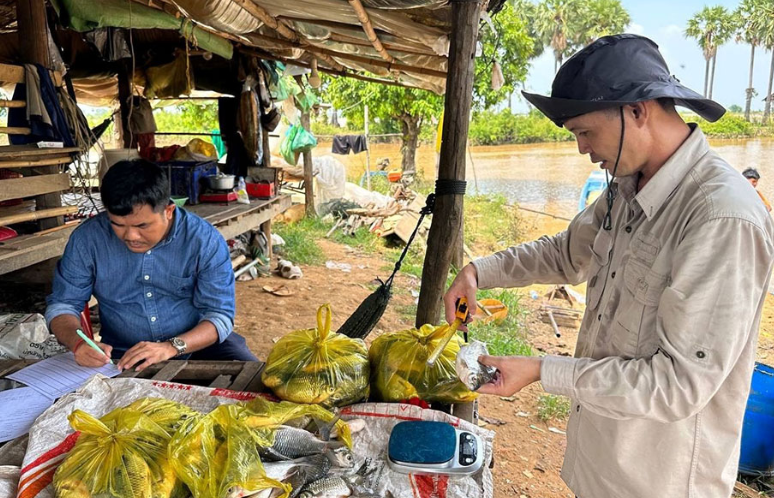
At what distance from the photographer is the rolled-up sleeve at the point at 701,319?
3.63 ft

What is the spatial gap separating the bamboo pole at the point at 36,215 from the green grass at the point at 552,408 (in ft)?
13.8

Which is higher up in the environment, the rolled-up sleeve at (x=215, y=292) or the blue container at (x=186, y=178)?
the blue container at (x=186, y=178)

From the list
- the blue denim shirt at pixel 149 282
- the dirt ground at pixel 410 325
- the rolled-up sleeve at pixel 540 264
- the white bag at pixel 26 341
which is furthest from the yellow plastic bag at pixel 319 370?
the dirt ground at pixel 410 325

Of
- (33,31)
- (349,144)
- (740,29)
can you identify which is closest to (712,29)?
(740,29)

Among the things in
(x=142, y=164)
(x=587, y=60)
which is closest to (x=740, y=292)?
(x=587, y=60)

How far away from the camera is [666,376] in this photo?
3.77 feet

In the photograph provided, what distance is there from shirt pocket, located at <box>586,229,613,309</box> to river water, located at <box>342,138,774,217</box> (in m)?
14.0

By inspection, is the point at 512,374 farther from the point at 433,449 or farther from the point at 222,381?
the point at 222,381

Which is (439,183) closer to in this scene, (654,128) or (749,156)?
(654,128)

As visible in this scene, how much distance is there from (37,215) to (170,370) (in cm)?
242

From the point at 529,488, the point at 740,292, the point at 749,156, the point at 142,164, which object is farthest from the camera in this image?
the point at 749,156

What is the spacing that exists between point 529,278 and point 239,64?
676cm

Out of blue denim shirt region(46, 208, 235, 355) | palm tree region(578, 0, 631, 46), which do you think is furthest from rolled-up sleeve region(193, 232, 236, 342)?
palm tree region(578, 0, 631, 46)

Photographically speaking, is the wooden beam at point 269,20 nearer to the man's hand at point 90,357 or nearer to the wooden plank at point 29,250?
the wooden plank at point 29,250
